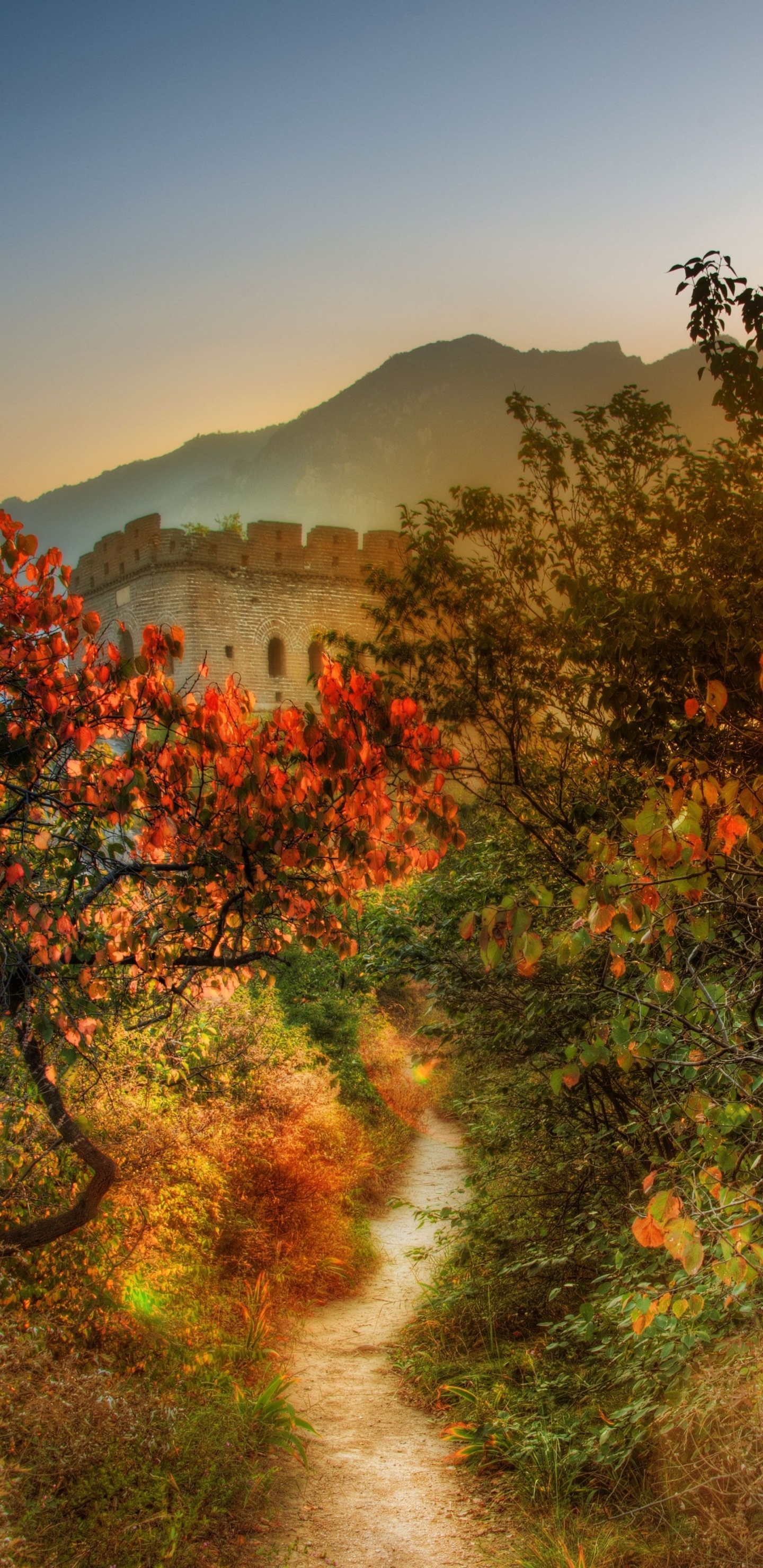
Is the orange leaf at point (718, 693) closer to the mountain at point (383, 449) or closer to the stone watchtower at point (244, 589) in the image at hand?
the mountain at point (383, 449)

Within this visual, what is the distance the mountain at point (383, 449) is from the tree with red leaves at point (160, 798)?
5.48 ft

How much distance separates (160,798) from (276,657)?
30.5m

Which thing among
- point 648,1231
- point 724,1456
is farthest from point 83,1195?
point 648,1231

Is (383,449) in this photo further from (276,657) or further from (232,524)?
(276,657)

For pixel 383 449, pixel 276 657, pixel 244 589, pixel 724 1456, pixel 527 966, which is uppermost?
pixel 383 449

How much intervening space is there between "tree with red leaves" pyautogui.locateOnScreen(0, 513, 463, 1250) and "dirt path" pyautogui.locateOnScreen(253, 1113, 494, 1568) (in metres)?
3.04

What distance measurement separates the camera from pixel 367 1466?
6051mm

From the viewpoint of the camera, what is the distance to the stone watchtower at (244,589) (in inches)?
1252

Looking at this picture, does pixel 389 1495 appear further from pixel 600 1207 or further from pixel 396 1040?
pixel 396 1040

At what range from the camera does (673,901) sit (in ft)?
10.2

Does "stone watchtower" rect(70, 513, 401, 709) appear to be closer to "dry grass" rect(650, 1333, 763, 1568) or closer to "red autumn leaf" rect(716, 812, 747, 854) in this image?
"dry grass" rect(650, 1333, 763, 1568)

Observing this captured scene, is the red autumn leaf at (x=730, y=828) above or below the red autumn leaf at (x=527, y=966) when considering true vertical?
above

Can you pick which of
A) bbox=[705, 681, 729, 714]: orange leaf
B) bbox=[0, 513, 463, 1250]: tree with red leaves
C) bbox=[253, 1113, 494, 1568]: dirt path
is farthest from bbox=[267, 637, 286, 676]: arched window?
bbox=[705, 681, 729, 714]: orange leaf

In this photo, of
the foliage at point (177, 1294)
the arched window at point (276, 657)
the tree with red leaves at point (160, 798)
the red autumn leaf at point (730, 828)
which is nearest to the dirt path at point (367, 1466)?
the foliage at point (177, 1294)
